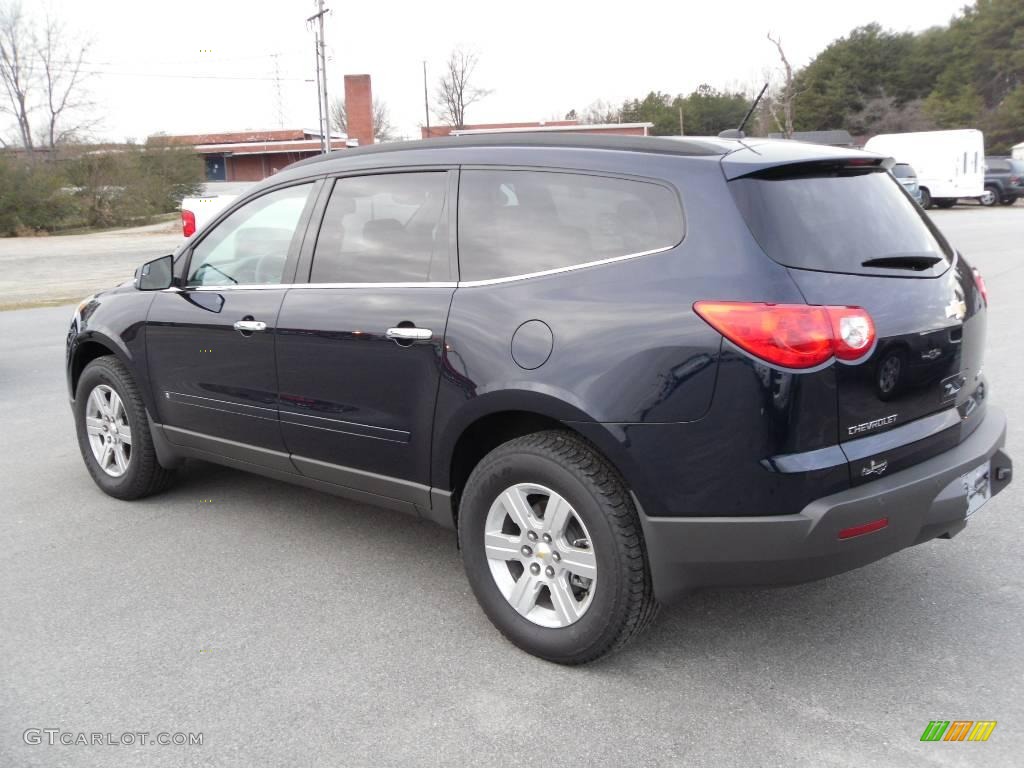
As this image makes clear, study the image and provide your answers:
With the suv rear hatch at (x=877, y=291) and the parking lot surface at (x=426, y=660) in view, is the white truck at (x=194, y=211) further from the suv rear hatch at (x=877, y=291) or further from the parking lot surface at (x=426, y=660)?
the suv rear hatch at (x=877, y=291)

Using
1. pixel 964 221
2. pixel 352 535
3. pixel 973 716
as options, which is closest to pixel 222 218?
pixel 352 535

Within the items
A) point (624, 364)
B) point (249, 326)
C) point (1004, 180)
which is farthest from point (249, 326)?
point (1004, 180)

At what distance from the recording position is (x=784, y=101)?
56312 millimetres

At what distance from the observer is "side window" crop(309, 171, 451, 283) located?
3768mm

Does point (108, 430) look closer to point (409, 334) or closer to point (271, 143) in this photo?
point (409, 334)

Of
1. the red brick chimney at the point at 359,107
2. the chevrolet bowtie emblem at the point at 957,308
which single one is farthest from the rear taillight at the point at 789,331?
the red brick chimney at the point at 359,107

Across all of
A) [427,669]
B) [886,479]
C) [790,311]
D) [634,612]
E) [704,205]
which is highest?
[704,205]

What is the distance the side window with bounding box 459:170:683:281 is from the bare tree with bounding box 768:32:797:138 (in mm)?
34486

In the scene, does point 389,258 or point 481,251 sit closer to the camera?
point 481,251

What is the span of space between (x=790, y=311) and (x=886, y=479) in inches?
25.2

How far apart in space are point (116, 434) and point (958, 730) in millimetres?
4341

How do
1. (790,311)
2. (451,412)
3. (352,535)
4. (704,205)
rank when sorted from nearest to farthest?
(790,311) → (704,205) → (451,412) → (352,535)

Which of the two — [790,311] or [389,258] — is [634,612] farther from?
[389,258]

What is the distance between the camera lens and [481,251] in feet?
11.8
